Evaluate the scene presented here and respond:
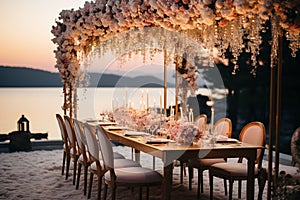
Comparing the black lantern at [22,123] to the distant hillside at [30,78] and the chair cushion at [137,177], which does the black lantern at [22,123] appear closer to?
the distant hillside at [30,78]

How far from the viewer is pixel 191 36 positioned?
6.03m

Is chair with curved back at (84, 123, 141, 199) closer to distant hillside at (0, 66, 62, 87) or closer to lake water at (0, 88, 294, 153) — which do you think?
lake water at (0, 88, 294, 153)

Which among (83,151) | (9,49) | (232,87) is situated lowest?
(83,151)

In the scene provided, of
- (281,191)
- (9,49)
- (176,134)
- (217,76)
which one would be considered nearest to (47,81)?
(9,49)

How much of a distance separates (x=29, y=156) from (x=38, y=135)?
1.45 m

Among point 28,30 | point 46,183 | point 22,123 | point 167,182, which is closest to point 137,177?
point 167,182

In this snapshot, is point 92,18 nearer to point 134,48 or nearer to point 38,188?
point 134,48

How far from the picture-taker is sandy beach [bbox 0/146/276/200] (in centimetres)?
553

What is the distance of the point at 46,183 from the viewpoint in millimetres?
6176

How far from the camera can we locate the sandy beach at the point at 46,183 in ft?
18.1

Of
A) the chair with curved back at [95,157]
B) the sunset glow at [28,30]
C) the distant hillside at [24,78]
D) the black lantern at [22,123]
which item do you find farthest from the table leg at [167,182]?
the distant hillside at [24,78]

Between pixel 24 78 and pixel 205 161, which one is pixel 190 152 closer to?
pixel 205 161

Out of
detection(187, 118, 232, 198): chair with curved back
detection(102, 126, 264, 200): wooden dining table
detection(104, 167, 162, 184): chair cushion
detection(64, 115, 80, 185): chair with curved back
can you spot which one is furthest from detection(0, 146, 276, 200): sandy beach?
detection(102, 126, 264, 200): wooden dining table

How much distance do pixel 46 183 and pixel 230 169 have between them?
248 centimetres
